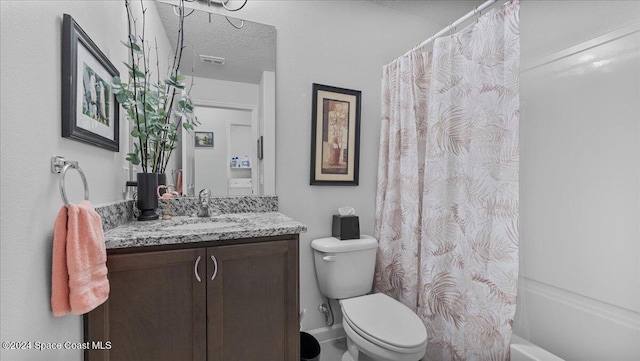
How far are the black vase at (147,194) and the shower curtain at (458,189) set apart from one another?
145cm

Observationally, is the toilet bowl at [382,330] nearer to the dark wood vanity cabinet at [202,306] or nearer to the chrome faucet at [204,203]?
the dark wood vanity cabinet at [202,306]

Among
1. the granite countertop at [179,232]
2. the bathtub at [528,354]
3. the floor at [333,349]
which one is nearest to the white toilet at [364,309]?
the floor at [333,349]

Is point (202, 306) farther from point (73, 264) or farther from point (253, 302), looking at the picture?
point (73, 264)

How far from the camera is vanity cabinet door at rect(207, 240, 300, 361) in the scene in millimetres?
1143

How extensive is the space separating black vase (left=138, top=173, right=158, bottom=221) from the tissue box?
111 centimetres

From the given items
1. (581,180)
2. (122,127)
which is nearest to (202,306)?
(122,127)

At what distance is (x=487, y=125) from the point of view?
134 centimetres

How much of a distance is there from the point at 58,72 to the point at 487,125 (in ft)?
5.65

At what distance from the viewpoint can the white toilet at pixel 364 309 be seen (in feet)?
4.17

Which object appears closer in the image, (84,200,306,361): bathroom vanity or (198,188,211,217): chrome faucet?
(84,200,306,361): bathroom vanity

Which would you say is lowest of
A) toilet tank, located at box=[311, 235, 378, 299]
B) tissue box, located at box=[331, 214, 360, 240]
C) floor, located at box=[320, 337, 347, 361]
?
floor, located at box=[320, 337, 347, 361]

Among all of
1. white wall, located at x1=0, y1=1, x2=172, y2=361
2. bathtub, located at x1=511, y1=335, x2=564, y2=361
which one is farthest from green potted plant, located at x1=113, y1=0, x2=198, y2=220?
bathtub, located at x1=511, y1=335, x2=564, y2=361

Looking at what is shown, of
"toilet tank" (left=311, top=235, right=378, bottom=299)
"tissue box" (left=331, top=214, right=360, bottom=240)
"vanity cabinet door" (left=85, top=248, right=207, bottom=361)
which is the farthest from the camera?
"tissue box" (left=331, top=214, right=360, bottom=240)

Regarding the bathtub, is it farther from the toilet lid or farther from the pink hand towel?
the pink hand towel
